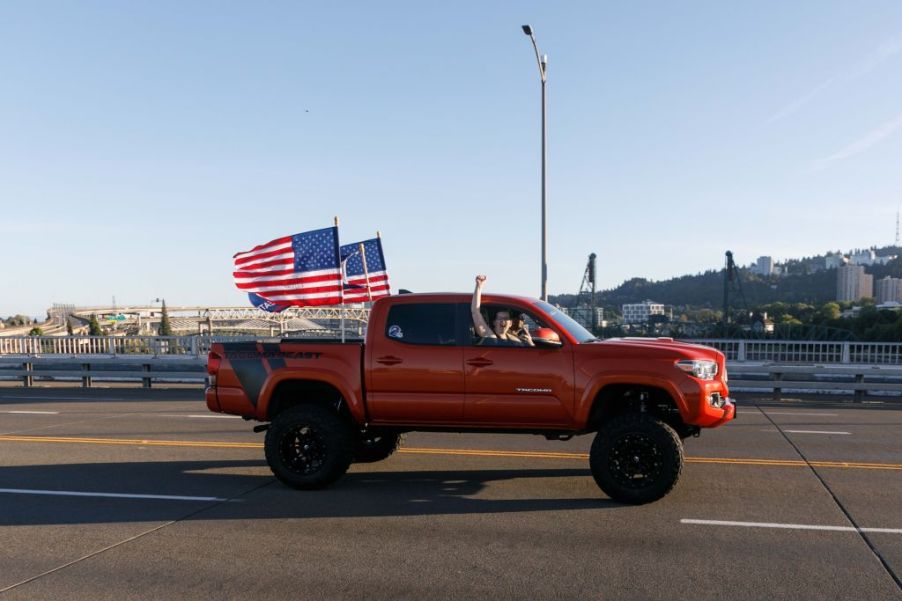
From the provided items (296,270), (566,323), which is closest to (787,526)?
(566,323)

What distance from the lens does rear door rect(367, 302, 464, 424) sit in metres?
7.31

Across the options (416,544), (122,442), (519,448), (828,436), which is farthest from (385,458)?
(828,436)

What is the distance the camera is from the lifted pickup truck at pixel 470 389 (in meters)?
6.86

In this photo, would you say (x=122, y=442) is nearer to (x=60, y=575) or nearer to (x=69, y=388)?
(x=60, y=575)

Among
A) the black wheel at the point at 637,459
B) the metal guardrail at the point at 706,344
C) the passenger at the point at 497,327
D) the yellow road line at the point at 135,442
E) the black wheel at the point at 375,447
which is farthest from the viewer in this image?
the metal guardrail at the point at 706,344

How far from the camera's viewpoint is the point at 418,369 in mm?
7375

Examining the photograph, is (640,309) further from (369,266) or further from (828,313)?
(369,266)

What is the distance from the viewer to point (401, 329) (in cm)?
758

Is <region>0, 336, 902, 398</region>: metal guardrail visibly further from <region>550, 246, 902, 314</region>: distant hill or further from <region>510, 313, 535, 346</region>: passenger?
<region>550, 246, 902, 314</region>: distant hill

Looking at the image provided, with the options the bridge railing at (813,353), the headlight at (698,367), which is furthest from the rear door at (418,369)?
→ the bridge railing at (813,353)

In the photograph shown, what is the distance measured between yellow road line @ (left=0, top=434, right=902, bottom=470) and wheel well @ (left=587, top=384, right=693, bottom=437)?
1780 millimetres

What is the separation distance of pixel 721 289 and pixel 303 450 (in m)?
166

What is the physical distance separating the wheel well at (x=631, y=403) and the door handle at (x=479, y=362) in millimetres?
1156

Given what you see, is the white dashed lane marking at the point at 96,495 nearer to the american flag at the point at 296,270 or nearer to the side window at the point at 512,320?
the side window at the point at 512,320
